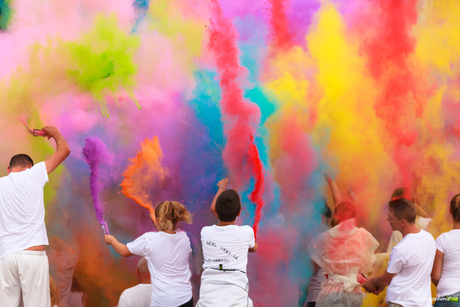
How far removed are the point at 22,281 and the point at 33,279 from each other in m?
0.08

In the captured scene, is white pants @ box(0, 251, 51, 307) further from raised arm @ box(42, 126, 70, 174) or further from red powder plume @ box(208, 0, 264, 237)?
red powder plume @ box(208, 0, 264, 237)

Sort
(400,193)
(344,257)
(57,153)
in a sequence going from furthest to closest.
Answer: (400,193), (344,257), (57,153)

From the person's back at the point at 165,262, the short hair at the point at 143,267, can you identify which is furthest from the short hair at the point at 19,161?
the short hair at the point at 143,267

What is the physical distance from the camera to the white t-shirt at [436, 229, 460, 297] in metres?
3.49

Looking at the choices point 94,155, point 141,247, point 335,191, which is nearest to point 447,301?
point 335,191

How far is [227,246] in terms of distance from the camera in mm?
3215

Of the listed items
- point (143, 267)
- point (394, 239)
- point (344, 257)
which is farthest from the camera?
point (394, 239)

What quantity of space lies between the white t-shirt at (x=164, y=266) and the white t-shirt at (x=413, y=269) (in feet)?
5.36

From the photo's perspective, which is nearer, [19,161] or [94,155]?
[19,161]

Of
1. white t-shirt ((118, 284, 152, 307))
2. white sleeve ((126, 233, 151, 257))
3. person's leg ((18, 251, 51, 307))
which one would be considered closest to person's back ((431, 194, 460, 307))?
white sleeve ((126, 233, 151, 257))

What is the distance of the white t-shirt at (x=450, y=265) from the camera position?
137 inches

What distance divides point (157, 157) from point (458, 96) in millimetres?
3551

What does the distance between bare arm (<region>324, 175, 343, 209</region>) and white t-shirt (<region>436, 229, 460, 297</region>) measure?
1.39 metres

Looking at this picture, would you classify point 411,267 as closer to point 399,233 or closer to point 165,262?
point 399,233
